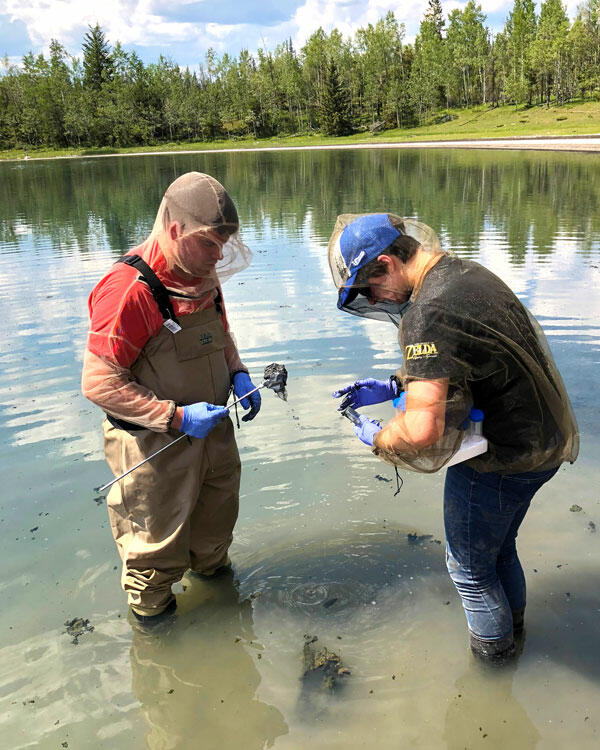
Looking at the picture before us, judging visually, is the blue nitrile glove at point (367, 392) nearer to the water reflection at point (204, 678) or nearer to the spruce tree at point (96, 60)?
the water reflection at point (204, 678)

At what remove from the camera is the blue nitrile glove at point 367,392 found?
111 inches

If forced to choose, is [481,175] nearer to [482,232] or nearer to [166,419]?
[482,232]

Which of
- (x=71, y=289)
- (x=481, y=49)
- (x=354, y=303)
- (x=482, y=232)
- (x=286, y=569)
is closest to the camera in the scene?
(x=354, y=303)

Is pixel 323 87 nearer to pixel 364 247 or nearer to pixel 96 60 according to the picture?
pixel 96 60

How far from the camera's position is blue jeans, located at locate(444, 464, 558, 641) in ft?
7.60

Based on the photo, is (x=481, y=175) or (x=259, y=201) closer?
(x=259, y=201)

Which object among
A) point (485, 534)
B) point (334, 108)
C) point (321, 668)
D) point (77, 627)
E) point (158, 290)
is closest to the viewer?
point (485, 534)

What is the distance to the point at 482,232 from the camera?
13.2 metres

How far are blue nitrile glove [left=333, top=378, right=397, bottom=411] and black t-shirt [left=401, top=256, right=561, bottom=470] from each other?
2.28 feet

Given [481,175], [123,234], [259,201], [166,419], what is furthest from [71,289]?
[481,175]

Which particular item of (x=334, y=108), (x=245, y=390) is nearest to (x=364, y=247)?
(x=245, y=390)

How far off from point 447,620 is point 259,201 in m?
18.5

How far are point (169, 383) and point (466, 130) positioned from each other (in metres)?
64.1

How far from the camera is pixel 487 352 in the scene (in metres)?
2.06
